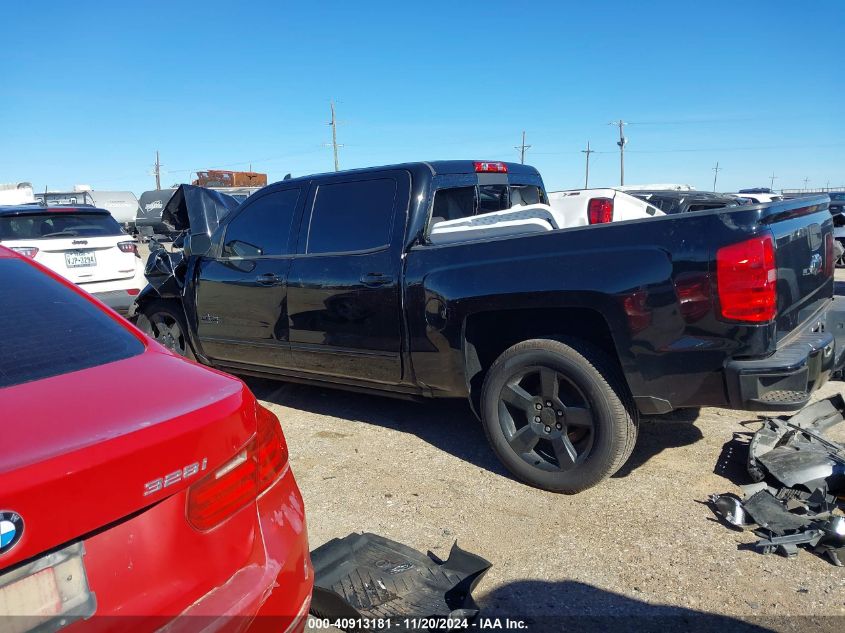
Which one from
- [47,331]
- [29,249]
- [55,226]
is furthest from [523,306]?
[55,226]

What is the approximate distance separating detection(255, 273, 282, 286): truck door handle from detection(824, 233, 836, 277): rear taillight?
3.51m

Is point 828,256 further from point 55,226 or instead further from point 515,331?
point 55,226

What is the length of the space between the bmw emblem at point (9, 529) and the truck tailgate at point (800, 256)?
295 cm

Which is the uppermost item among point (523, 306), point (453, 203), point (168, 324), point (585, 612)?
point (453, 203)

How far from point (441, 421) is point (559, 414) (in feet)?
4.86

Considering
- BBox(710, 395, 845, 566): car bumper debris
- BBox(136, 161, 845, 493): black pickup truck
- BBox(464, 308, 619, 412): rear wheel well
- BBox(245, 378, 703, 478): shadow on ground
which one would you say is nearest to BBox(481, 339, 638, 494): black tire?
BBox(136, 161, 845, 493): black pickup truck

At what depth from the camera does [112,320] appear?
234 centimetres

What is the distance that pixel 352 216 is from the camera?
4.32 metres

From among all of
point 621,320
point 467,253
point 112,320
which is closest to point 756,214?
point 621,320

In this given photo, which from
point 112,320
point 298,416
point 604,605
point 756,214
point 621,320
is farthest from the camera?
point 298,416

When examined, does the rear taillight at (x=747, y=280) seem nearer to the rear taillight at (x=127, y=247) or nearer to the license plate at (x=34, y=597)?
the license plate at (x=34, y=597)

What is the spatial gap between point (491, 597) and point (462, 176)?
109 inches

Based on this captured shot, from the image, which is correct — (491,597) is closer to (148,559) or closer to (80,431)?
(148,559)

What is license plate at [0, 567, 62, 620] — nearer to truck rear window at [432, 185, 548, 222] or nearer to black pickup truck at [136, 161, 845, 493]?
black pickup truck at [136, 161, 845, 493]
